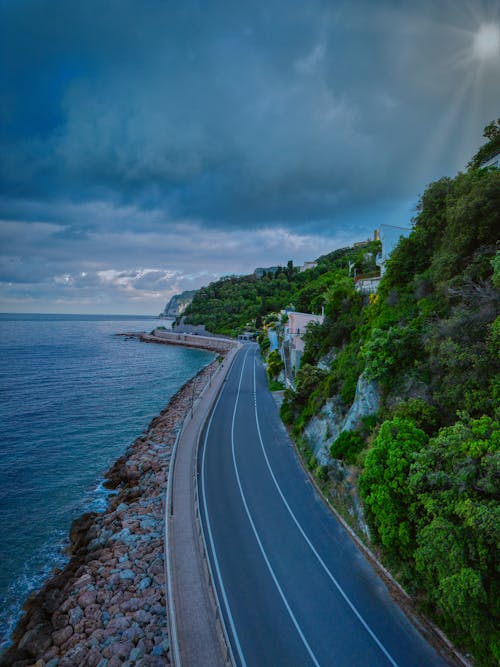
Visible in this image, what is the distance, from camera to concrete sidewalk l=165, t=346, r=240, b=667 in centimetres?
1067

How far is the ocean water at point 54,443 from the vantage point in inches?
742

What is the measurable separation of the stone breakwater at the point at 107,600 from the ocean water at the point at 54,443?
1615 mm

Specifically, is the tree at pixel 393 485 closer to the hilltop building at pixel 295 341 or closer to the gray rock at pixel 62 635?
the gray rock at pixel 62 635

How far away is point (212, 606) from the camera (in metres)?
12.3

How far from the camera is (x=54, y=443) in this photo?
32844mm

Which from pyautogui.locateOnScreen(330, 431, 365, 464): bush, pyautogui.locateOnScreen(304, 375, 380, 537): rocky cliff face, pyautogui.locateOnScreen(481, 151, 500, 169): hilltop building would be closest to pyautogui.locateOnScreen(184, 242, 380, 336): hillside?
pyautogui.locateOnScreen(481, 151, 500, 169): hilltop building

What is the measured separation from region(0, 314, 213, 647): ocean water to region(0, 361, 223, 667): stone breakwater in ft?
5.30

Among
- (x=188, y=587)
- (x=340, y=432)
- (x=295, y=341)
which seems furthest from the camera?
(x=295, y=341)

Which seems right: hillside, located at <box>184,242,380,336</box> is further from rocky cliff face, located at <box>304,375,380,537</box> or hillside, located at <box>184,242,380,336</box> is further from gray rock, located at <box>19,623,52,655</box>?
gray rock, located at <box>19,623,52,655</box>

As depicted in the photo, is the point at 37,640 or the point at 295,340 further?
the point at 295,340

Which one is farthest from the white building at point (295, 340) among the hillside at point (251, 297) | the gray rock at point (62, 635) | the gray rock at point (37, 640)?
the hillside at point (251, 297)

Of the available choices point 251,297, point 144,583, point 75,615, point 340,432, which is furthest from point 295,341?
point 251,297

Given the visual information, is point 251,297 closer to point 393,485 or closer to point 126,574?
point 126,574

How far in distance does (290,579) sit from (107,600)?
26.7 feet
